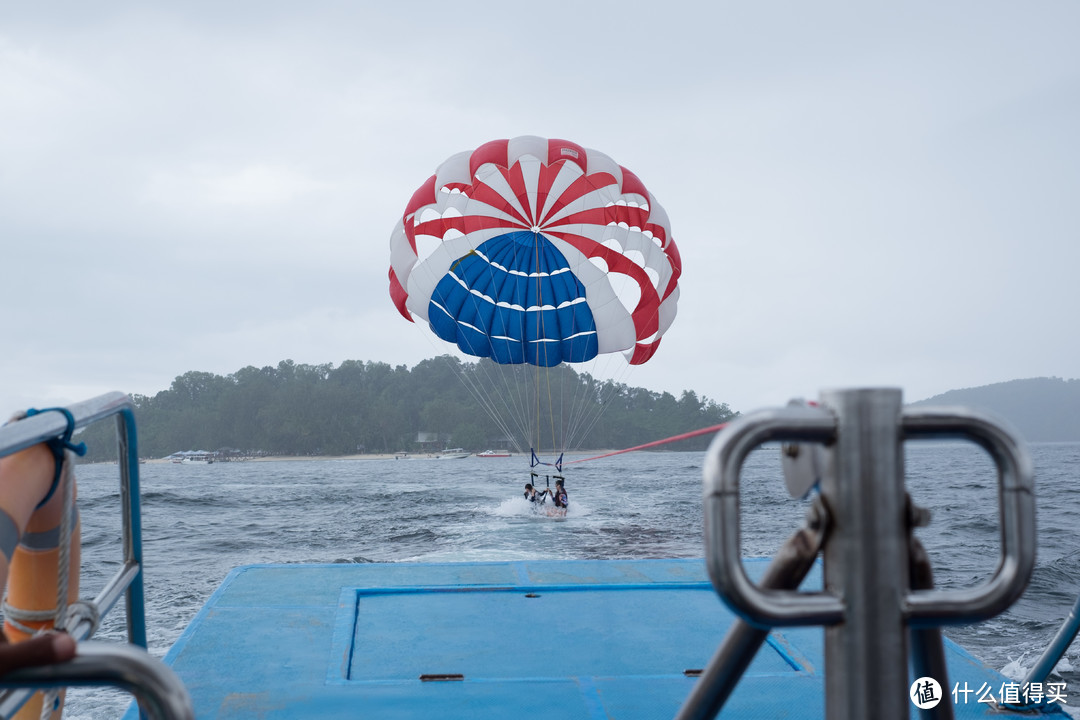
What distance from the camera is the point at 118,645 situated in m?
0.79

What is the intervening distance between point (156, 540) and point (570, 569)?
16281 mm

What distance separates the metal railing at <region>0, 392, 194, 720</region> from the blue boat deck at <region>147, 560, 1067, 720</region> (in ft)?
6.16

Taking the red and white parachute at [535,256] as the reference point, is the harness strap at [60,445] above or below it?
below

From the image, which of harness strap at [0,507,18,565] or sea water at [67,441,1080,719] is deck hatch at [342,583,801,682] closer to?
sea water at [67,441,1080,719]

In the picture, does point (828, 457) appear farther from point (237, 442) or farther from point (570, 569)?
point (237, 442)

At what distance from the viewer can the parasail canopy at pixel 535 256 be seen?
1181cm

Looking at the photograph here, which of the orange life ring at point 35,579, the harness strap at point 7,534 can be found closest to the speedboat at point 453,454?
the orange life ring at point 35,579

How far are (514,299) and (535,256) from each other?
2.50 feet

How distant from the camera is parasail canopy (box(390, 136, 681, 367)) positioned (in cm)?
1181

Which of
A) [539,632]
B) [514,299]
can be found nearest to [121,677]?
[539,632]

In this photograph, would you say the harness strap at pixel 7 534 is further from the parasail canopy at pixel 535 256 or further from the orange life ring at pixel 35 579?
the parasail canopy at pixel 535 256

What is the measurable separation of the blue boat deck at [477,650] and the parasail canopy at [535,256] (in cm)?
683

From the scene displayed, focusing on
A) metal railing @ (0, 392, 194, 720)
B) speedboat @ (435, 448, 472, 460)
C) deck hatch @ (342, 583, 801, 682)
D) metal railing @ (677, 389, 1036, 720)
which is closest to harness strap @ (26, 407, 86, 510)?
metal railing @ (0, 392, 194, 720)

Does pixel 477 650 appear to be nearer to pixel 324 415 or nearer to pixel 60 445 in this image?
pixel 60 445
